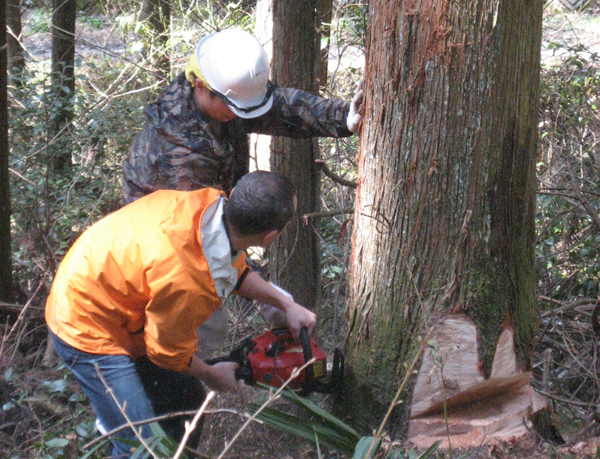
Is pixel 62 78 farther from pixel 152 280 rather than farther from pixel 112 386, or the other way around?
pixel 152 280

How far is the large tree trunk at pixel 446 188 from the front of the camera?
7.73 feet

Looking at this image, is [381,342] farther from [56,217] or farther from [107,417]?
[56,217]

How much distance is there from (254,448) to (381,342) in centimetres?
89

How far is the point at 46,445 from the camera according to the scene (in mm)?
2908

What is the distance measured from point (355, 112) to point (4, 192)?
2.64 m

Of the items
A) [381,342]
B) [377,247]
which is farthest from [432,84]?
[381,342]

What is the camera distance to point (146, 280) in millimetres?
2213

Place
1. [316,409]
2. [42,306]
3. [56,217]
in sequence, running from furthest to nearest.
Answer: [56,217] < [42,306] < [316,409]

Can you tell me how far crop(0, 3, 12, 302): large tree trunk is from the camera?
155 inches

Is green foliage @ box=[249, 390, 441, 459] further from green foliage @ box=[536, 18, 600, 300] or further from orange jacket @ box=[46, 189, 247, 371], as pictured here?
green foliage @ box=[536, 18, 600, 300]

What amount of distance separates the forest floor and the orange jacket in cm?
46

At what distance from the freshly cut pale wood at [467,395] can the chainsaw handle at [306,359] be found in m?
0.47

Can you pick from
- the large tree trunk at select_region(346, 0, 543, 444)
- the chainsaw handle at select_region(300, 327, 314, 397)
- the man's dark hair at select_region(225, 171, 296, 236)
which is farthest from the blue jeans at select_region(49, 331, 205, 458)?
the large tree trunk at select_region(346, 0, 543, 444)

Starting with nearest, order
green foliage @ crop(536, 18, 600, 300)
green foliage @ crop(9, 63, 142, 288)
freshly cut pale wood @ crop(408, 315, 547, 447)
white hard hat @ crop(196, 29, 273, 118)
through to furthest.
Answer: freshly cut pale wood @ crop(408, 315, 547, 447)
white hard hat @ crop(196, 29, 273, 118)
green foliage @ crop(536, 18, 600, 300)
green foliage @ crop(9, 63, 142, 288)
